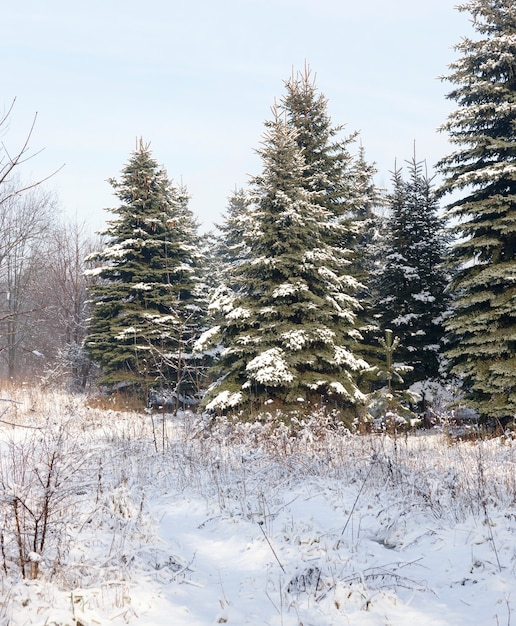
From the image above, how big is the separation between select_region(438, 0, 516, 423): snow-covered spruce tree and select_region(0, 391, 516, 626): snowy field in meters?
6.50

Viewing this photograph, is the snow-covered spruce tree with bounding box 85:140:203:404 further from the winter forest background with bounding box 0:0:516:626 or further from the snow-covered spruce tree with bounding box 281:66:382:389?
the snow-covered spruce tree with bounding box 281:66:382:389

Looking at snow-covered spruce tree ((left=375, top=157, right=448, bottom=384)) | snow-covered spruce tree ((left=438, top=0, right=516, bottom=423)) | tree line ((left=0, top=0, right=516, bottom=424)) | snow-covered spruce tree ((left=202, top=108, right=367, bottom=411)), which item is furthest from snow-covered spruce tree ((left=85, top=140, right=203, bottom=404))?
snow-covered spruce tree ((left=438, top=0, right=516, bottom=423))

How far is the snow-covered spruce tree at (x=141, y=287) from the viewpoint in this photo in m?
19.6

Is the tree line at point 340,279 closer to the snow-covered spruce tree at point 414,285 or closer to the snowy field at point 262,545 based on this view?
the snow-covered spruce tree at point 414,285

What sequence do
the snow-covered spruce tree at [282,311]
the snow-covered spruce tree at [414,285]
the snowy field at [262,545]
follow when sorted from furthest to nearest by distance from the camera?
the snow-covered spruce tree at [414,285], the snow-covered spruce tree at [282,311], the snowy field at [262,545]

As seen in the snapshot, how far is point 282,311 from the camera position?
13.4m

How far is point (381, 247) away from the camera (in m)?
22.6

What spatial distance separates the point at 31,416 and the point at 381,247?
15.8 metres

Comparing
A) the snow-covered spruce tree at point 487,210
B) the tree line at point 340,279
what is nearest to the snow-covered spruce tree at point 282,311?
the tree line at point 340,279

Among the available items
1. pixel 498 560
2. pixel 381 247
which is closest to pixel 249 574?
pixel 498 560

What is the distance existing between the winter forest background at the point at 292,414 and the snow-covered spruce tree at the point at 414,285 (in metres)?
0.09

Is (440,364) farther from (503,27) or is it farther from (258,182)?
(503,27)

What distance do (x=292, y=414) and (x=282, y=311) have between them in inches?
108

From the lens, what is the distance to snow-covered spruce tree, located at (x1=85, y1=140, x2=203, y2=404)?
19562 millimetres
